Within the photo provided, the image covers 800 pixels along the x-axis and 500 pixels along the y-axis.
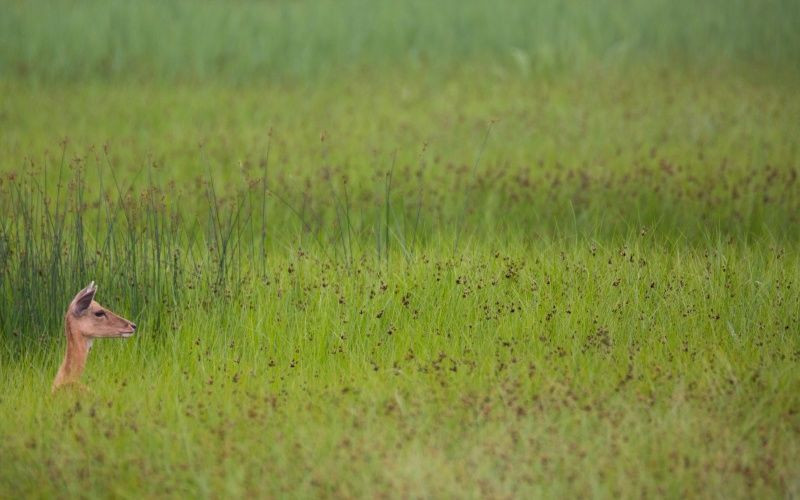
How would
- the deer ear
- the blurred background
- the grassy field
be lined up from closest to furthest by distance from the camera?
the grassy field < the deer ear < the blurred background

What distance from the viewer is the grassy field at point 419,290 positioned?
466 centimetres

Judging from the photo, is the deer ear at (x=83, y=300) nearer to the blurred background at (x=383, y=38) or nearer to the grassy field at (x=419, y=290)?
the grassy field at (x=419, y=290)

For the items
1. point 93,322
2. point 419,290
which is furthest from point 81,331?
point 419,290

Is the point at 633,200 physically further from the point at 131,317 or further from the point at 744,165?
the point at 131,317

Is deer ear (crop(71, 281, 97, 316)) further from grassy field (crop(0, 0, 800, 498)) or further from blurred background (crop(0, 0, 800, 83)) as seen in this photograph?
blurred background (crop(0, 0, 800, 83))

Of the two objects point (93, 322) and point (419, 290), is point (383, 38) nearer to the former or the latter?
point (419, 290)

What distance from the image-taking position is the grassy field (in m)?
4.66

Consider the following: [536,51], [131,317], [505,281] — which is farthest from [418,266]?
[536,51]

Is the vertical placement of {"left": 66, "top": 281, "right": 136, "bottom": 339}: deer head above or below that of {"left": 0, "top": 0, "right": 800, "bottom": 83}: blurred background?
below

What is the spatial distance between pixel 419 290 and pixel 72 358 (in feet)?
6.84

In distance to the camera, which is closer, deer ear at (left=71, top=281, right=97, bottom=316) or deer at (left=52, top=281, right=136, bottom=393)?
deer ear at (left=71, top=281, right=97, bottom=316)

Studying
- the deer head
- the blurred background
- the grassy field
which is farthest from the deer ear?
the blurred background

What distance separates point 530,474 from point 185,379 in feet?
6.53

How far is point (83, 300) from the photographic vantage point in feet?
16.9
